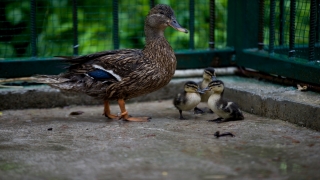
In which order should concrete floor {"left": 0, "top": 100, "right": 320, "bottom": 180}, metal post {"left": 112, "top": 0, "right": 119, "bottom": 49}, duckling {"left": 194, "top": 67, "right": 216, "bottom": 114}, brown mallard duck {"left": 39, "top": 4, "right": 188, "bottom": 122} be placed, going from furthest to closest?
1. metal post {"left": 112, "top": 0, "right": 119, "bottom": 49}
2. duckling {"left": 194, "top": 67, "right": 216, "bottom": 114}
3. brown mallard duck {"left": 39, "top": 4, "right": 188, "bottom": 122}
4. concrete floor {"left": 0, "top": 100, "right": 320, "bottom": 180}

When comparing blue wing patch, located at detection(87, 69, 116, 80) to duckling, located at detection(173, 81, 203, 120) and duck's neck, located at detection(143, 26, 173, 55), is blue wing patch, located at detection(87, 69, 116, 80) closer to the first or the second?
duck's neck, located at detection(143, 26, 173, 55)

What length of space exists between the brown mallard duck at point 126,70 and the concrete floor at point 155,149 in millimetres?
334

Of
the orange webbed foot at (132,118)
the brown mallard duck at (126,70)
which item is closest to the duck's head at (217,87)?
the brown mallard duck at (126,70)

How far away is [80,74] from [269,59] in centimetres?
226

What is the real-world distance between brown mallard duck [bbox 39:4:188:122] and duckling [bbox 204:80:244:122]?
52cm

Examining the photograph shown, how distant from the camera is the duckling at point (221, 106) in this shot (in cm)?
629

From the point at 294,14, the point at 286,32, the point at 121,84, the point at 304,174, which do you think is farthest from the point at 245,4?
the point at 304,174

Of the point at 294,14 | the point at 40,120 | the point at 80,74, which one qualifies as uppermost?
the point at 294,14

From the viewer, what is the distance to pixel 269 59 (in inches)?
290

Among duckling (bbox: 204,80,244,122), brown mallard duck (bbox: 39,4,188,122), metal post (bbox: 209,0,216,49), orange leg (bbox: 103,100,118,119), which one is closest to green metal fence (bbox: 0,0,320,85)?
metal post (bbox: 209,0,216,49)

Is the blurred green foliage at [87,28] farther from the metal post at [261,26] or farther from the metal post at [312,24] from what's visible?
the metal post at [312,24]

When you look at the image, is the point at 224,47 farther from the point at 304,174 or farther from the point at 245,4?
the point at 304,174

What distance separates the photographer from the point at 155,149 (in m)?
5.12

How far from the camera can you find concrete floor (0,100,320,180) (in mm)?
4473
